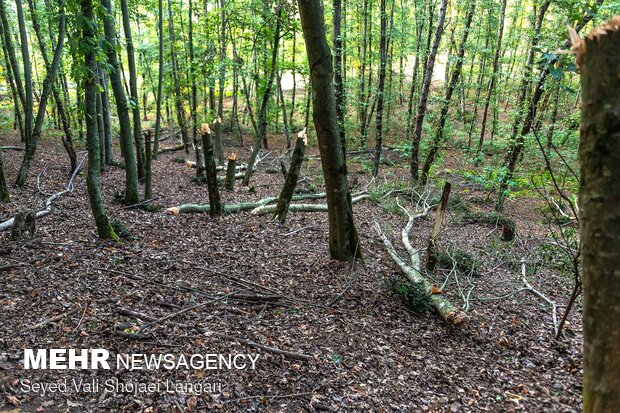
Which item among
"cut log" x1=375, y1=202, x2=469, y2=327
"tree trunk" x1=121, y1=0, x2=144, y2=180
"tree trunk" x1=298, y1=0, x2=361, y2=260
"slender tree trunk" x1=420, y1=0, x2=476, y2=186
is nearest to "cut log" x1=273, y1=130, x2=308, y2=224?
"cut log" x1=375, y1=202, x2=469, y2=327

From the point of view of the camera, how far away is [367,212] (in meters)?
10.1

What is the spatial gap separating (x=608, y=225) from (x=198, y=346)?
3471 millimetres

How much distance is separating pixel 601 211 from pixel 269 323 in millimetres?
3540

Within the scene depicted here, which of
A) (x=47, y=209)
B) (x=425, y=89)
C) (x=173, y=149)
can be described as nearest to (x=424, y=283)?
(x=47, y=209)

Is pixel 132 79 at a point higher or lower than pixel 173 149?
higher

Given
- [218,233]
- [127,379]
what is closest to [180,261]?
[218,233]

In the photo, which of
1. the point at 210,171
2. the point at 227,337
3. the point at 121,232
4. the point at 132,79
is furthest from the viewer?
the point at 132,79

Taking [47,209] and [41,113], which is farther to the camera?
[41,113]

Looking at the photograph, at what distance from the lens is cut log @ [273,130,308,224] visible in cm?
782

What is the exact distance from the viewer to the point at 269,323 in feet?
14.4

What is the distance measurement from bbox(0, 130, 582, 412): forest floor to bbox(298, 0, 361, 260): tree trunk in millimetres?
439

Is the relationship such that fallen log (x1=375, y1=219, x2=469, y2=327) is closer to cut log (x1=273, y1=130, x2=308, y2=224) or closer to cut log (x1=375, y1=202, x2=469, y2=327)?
cut log (x1=375, y1=202, x2=469, y2=327)

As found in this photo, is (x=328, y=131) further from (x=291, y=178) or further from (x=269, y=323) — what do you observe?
(x=269, y=323)

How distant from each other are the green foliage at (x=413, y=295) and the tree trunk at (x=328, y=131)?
890 mm
